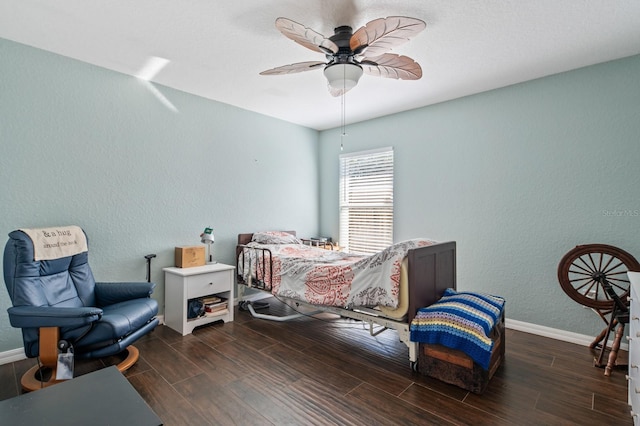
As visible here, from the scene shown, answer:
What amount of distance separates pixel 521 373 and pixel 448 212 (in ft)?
6.41

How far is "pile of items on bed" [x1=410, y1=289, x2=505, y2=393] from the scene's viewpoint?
2172 millimetres

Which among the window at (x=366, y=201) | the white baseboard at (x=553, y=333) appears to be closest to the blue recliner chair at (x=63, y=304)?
the window at (x=366, y=201)

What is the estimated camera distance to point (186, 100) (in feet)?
12.4

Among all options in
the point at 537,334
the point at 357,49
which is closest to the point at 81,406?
the point at 357,49

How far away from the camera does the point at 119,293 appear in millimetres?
2863

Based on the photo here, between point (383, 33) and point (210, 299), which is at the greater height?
point (383, 33)

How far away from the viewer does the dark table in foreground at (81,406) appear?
107cm

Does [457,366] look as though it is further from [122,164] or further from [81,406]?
[122,164]

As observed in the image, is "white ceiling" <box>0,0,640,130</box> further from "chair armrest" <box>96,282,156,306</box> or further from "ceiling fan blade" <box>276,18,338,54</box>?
"chair armrest" <box>96,282,156,306</box>

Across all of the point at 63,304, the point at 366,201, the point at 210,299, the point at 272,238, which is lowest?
the point at 210,299

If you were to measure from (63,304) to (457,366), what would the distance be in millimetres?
3078

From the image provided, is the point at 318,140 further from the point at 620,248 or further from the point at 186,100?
the point at 620,248

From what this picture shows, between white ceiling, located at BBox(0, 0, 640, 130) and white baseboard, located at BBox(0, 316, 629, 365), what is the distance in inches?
102

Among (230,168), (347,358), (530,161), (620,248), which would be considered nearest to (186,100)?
(230,168)
